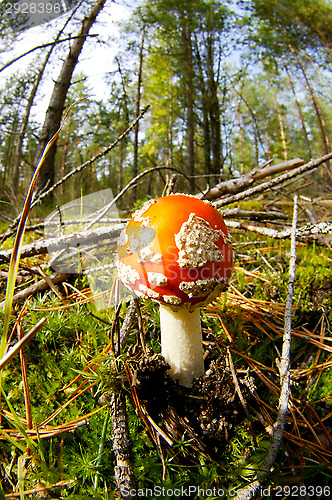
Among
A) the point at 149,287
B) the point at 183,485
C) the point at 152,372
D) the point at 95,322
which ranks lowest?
the point at 183,485

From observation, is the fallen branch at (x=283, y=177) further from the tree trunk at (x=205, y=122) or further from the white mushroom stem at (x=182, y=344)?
the tree trunk at (x=205, y=122)

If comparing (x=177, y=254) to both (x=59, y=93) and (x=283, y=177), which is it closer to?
(x=283, y=177)

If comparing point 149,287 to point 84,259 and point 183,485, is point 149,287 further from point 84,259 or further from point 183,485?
point 84,259

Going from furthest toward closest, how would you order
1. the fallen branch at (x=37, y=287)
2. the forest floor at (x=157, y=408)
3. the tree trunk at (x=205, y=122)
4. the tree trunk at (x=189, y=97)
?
the tree trunk at (x=189, y=97), the tree trunk at (x=205, y=122), the fallen branch at (x=37, y=287), the forest floor at (x=157, y=408)

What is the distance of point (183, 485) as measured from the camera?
39.5 inches

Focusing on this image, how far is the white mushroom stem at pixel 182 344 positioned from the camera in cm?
130

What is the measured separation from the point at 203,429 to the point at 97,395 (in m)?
0.53

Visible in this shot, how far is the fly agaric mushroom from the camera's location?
1.07 metres

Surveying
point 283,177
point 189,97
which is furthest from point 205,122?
point 283,177

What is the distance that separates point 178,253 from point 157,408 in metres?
0.74

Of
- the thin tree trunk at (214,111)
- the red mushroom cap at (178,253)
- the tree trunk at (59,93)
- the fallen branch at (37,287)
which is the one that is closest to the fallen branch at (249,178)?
the red mushroom cap at (178,253)

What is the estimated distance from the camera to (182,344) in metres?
1.32

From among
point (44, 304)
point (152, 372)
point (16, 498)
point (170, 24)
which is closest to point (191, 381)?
point (152, 372)

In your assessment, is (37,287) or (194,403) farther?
(37,287)
